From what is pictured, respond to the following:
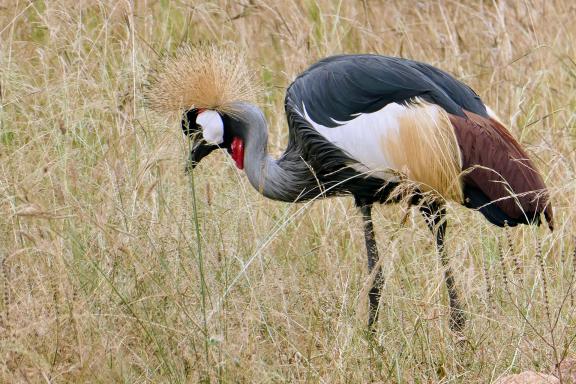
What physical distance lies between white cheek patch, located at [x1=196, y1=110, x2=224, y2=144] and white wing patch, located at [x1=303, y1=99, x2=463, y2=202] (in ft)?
1.02

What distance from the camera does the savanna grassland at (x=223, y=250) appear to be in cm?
225

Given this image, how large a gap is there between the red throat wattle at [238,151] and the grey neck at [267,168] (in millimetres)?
38

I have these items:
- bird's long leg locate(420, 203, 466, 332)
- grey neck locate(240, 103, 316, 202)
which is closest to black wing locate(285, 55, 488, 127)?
grey neck locate(240, 103, 316, 202)

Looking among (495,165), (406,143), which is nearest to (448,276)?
(495,165)

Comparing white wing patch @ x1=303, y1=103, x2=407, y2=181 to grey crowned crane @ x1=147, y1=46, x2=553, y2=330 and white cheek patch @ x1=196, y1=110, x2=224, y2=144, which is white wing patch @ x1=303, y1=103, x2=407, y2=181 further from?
white cheek patch @ x1=196, y1=110, x2=224, y2=144

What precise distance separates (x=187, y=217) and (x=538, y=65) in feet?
5.41

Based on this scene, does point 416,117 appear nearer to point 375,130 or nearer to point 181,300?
point 375,130

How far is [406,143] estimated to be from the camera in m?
2.89

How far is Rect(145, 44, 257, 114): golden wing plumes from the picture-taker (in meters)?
3.08

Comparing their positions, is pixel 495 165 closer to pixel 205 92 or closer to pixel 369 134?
pixel 369 134

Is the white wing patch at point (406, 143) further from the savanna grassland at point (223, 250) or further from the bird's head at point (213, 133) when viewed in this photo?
the bird's head at point (213, 133)

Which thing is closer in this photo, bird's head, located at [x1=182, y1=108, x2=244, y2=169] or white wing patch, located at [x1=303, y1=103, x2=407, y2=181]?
white wing patch, located at [x1=303, y1=103, x2=407, y2=181]

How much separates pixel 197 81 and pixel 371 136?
1.68 feet

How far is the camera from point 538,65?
3.91m
